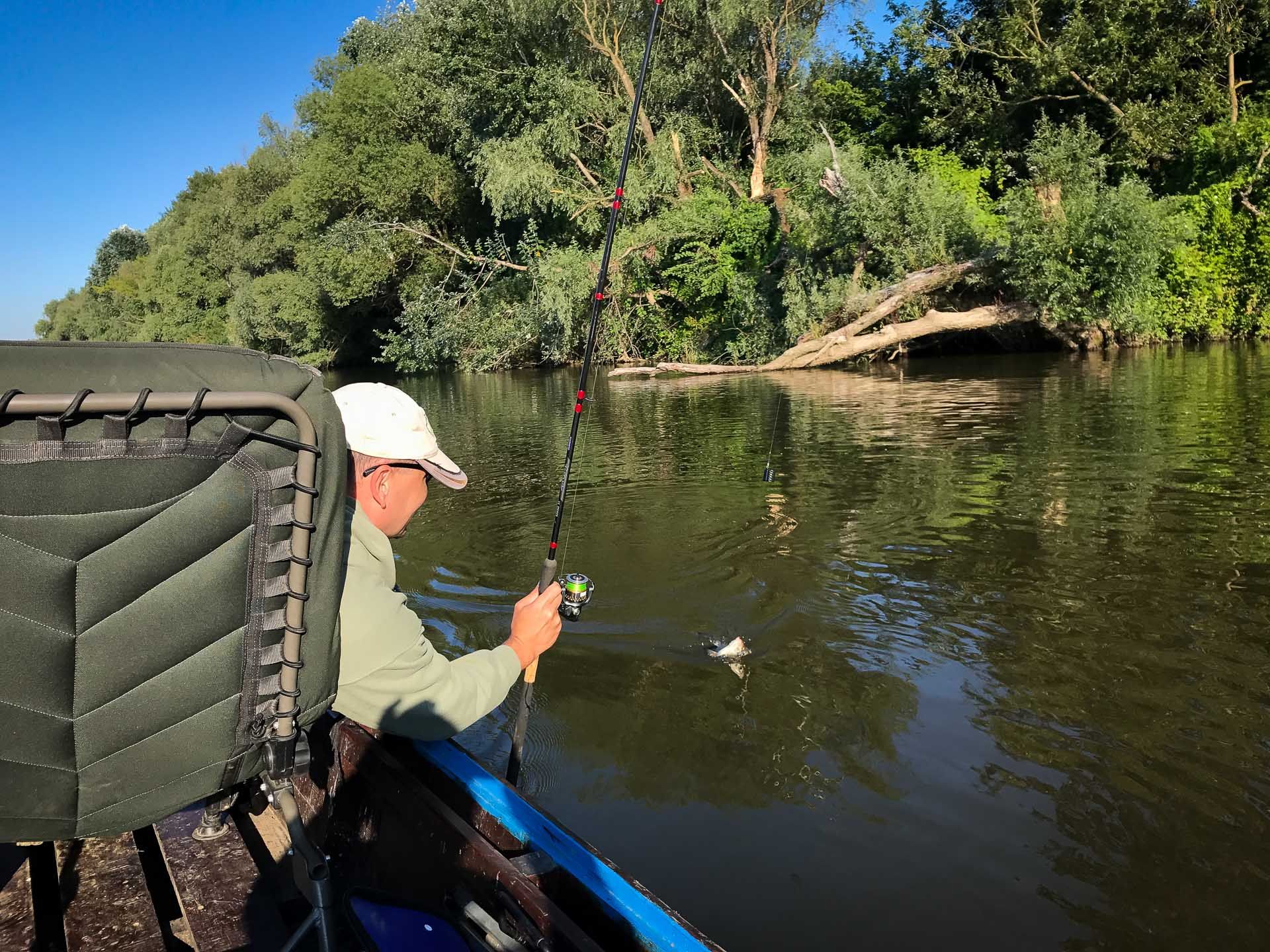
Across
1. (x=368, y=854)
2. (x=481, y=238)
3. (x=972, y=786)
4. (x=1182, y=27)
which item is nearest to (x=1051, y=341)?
(x=1182, y=27)

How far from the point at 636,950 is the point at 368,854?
1209mm

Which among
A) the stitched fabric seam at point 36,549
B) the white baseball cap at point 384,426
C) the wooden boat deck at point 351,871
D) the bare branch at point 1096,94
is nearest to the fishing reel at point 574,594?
the wooden boat deck at point 351,871

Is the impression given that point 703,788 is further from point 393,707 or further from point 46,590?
point 46,590

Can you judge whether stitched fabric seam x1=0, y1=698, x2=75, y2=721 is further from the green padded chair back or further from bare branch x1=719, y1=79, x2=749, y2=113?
bare branch x1=719, y1=79, x2=749, y2=113

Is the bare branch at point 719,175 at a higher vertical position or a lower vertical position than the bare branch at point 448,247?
higher

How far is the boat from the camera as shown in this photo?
1764 millimetres

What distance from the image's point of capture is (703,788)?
4473 millimetres

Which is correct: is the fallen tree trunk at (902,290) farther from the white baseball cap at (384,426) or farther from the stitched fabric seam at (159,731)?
the stitched fabric seam at (159,731)

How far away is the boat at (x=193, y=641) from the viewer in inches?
69.4

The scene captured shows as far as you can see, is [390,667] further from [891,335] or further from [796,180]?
[796,180]

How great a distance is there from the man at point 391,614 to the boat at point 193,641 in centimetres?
28

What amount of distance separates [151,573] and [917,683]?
4.48m

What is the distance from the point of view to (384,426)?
2.77 metres

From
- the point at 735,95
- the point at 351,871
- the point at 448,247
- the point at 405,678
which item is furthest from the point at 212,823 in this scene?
the point at 448,247
